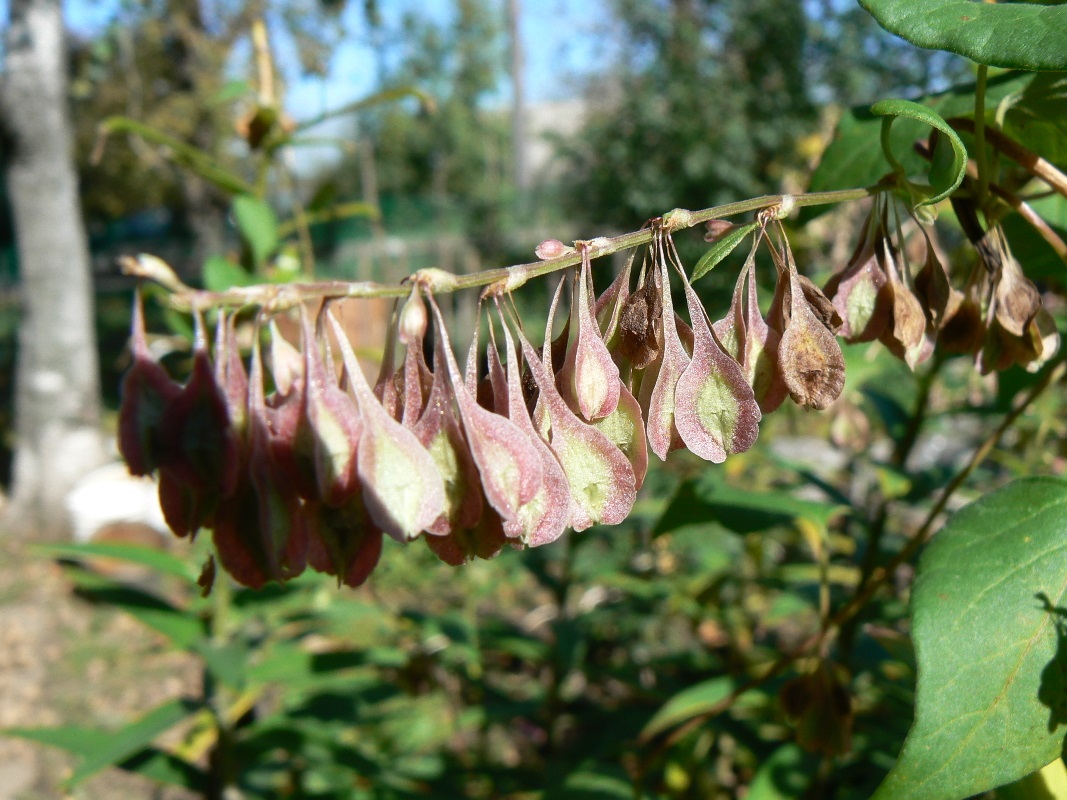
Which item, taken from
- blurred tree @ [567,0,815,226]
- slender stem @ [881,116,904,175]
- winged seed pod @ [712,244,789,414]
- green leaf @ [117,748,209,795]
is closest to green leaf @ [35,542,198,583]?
green leaf @ [117,748,209,795]

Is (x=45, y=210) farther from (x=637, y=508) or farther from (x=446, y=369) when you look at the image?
(x=446, y=369)

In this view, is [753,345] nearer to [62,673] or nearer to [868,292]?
[868,292]

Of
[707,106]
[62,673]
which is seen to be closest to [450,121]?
[707,106]

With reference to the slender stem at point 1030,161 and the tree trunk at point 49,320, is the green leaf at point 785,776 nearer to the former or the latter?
the slender stem at point 1030,161

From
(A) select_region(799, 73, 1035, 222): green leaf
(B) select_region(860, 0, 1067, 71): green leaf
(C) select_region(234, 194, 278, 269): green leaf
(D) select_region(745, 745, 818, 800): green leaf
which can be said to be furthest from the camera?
(C) select_region(234, 194, 278, 269): green leaf

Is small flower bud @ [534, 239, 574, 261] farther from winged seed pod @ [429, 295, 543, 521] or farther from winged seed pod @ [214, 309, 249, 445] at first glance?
winged seed pod @ [214, 309, 249, 445]

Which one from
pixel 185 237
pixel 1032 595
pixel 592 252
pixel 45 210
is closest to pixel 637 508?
pixel 1032 595

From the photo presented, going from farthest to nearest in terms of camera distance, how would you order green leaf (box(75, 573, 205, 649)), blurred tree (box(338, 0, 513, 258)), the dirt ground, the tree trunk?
blurred tree (box(338, 0, 513, 258)) < the tree trunk < the dirt ground < green leaf (box(75, 573, 205, 649))

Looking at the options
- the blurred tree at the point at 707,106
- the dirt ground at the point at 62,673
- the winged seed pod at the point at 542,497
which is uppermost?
the blurred tree at the point at 707,106

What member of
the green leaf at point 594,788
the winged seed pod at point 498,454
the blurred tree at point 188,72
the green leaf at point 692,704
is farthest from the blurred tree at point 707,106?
the winged seed pod at point 498,454
